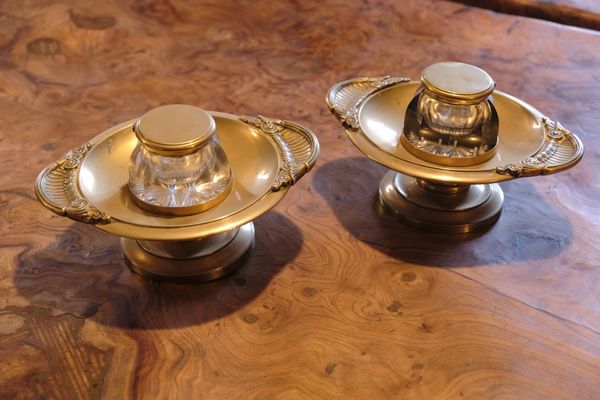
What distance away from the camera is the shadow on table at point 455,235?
0.85 metres

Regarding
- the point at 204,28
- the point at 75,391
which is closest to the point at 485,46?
the point at 204,28

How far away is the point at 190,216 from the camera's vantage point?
0.73 m

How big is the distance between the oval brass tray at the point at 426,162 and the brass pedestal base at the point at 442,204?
77mm

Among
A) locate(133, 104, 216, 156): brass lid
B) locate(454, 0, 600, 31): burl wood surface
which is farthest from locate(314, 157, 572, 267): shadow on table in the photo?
locate(454, 0, 600, 31): burl wood surface

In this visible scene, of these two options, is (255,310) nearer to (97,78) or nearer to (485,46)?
(97,78)

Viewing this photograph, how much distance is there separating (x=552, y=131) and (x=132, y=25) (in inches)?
30.5

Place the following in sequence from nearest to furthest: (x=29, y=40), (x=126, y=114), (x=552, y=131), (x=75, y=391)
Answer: (x=75, y=391) → (x=552, y=131) → (x=126, y=114) → (x=29, y=40)

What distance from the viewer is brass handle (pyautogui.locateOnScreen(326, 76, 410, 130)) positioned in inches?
34.2

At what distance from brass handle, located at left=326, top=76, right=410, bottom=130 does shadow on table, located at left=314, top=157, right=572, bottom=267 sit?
11 cm

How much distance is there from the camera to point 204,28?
1278 mm

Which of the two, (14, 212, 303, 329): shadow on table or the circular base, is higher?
the circular base

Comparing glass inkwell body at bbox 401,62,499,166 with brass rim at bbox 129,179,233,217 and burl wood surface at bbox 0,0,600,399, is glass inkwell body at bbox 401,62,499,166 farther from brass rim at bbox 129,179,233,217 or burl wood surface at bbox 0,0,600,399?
brass rim at bbox 129,179,233,217

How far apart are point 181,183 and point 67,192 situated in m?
0.12

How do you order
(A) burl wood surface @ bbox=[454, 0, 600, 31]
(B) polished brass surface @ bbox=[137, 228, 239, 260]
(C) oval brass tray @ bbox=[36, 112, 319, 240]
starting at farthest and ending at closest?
(A) burl wood surface @ bbox=[454, 0, 600, 31], (B) polished brass surface @ bbox=[137, 228, 239, 260], (C) oval brass tray @ bbox=[36, 112, 319, 240]
